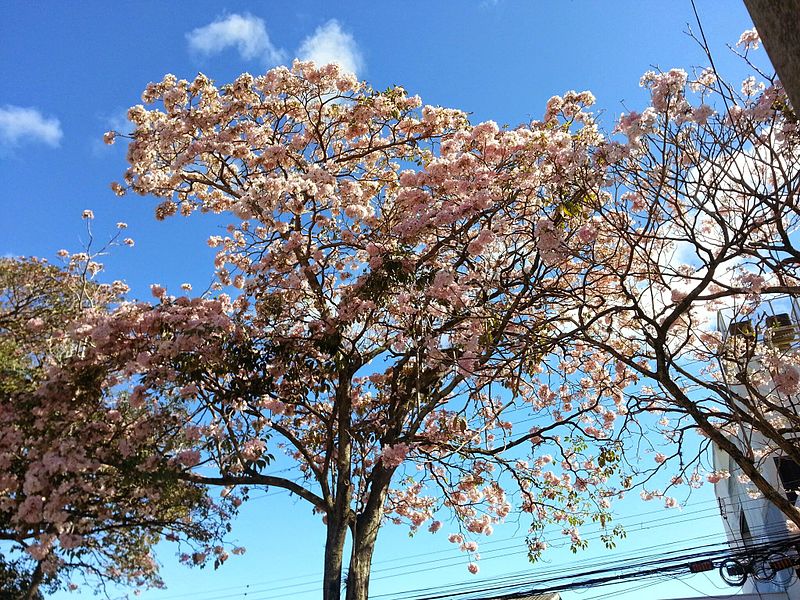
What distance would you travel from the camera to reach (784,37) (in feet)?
4.75

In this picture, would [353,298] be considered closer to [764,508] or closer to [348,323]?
[348,323]

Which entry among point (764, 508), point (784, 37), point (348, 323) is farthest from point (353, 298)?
point (764, 508)

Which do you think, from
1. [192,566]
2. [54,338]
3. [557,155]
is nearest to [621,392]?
[557,155]

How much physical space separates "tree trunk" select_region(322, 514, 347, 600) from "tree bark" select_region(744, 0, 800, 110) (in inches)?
261

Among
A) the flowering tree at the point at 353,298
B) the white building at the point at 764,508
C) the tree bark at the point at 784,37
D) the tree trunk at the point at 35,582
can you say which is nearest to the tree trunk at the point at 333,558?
the flowering tree at the point at 353,298

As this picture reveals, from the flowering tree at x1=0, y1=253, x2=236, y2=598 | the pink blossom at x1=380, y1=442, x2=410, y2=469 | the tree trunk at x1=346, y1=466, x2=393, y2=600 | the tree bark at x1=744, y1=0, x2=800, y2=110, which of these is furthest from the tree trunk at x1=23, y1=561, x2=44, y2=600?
the tree bark at x1=744, y1=0, x2=800, y2=110

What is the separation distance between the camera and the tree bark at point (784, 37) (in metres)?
1.42

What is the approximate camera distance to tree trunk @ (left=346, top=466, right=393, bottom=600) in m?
6.97

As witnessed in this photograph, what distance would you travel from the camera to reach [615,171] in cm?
533

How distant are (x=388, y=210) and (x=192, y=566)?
18.0 ft

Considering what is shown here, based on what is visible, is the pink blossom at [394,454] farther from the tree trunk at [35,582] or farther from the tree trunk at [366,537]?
the tree trunk at [35,582]

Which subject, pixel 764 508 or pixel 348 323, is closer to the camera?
pixel 348 323

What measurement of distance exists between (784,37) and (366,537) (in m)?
6.79

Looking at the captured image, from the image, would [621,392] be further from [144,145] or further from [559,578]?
[144,145]
